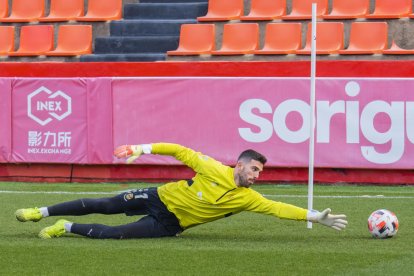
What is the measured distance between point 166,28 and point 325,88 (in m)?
5.18

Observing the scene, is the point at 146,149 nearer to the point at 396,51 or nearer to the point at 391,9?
the point at 396,51

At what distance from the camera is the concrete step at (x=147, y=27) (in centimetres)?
2183

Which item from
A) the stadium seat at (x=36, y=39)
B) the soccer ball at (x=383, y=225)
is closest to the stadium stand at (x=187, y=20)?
the stadium seat at (x=36, y=39)

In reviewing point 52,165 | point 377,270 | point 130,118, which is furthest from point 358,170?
point 377,270

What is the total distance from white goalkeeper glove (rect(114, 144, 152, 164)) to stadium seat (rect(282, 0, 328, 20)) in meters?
10.0

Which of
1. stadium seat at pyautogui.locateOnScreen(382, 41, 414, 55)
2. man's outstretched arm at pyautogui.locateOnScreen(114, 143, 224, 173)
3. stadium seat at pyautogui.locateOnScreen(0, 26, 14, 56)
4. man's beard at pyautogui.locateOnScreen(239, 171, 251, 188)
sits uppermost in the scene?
stadium seat at pyautogui.locateOnScreen(0, 26, 14, 56)

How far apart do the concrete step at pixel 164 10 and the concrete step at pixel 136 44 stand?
1017mm

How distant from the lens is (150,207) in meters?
11.7

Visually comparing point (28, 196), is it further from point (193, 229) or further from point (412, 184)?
point (412, 184)

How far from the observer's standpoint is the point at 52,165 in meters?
18.9

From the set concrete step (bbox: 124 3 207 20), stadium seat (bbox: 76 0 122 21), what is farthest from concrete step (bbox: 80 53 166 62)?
concrete step (bbox: 124 3 207 20)

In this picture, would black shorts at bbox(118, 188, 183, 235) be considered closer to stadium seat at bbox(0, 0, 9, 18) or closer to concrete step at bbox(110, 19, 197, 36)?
concrete step at bbox(110, 19, 197, 36)

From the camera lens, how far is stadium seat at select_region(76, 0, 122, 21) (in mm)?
22422

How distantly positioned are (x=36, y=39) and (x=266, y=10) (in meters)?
4.56
